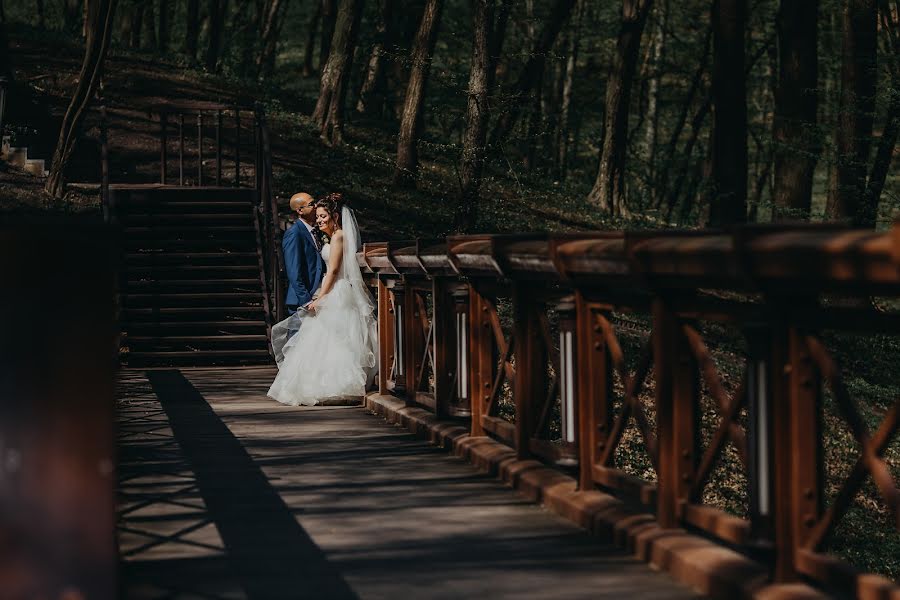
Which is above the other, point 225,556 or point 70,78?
point 70,78

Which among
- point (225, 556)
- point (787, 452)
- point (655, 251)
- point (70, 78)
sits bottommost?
point (225, 556)

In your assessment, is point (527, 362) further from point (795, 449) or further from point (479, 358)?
point (795, 449)

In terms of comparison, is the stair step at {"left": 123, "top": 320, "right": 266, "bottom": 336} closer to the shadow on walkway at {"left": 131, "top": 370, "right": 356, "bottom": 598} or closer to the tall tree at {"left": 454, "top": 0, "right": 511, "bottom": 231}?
the tall tree at {"left": 454, "top": 0, "right": 511, "bottom": 231}

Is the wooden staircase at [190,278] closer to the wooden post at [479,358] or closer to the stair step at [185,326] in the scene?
the stair step at [185,326]

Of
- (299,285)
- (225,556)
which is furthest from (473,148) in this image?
(225,556)

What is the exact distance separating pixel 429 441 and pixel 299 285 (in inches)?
187

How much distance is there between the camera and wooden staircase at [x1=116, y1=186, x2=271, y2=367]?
1994cm

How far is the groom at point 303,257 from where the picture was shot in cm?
1496

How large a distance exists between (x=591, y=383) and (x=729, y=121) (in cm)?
2259

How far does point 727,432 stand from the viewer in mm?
5773

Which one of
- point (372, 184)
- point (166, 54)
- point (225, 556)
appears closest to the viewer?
point (225, 556)

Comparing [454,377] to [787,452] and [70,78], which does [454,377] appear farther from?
[70,78]

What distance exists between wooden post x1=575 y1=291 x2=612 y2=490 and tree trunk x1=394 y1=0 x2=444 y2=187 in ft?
78.1

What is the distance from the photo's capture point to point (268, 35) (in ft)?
171
